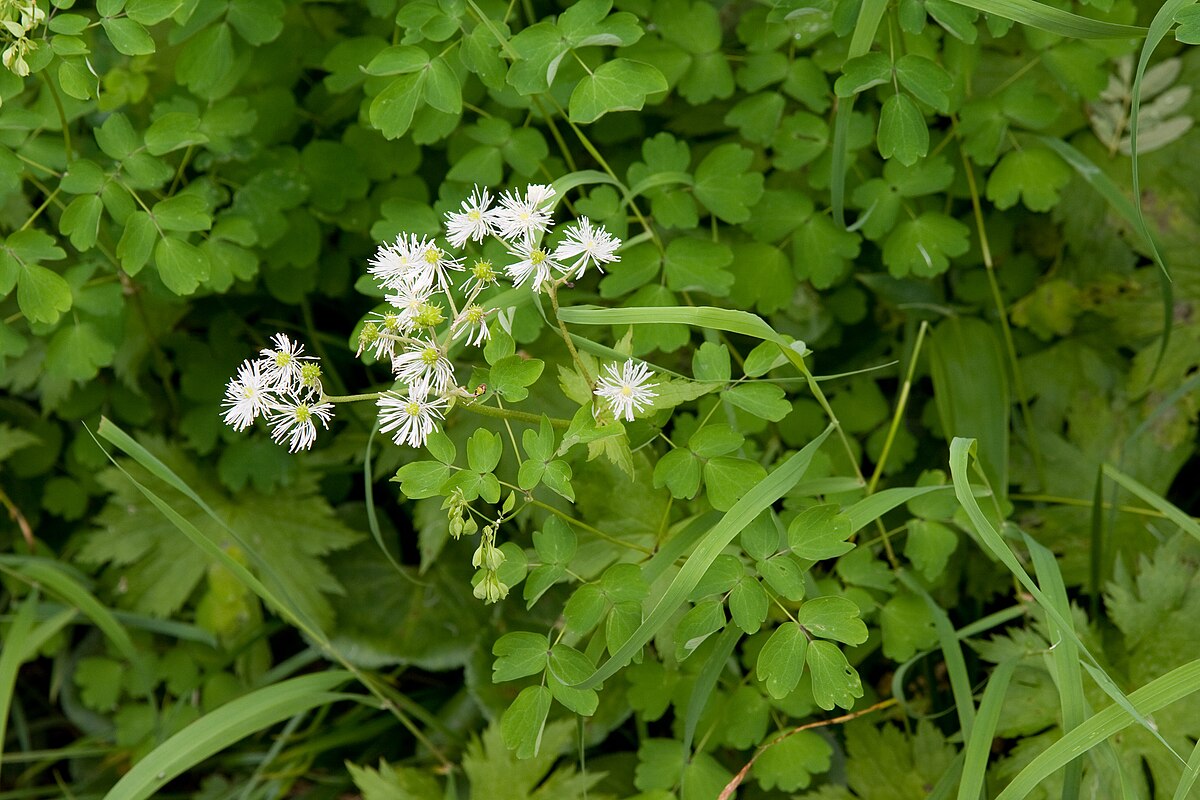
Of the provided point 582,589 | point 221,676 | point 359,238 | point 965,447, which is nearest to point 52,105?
point 359,238

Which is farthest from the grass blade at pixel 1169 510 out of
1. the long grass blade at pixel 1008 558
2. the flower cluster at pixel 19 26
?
the flower cluster at pixel 19 26

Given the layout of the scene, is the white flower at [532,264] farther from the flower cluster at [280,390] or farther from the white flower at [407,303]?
the flower cluster at [280,390]

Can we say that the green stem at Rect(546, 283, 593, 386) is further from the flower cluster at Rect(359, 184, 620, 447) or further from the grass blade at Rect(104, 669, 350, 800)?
the grass blade at Rect(104, 669, 350, 800)

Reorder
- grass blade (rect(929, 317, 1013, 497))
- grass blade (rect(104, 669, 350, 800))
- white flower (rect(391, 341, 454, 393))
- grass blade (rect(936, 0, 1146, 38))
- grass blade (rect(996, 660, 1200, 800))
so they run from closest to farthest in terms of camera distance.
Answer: white flower (rect(391, 341, 454, 393))
grass blade (rect(996, 660, 1200, 800))
grass blade (rect(936, 0, 1146, 38))
grass blade (rect(104, 669, 350, 800))
grass blade (rect(929, 317, 1013, 497))

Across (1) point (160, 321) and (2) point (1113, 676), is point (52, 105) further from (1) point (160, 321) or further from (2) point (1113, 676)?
(2) point (1113, 676)

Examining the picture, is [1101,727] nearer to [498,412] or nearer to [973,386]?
[973,386]

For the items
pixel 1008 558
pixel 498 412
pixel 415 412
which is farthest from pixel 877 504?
pixel 415 412

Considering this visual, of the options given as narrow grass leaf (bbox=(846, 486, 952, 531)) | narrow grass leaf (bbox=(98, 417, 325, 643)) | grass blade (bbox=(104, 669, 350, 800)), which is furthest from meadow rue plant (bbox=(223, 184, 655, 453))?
grass blade (bbox=(104, 669, 350, 800))
